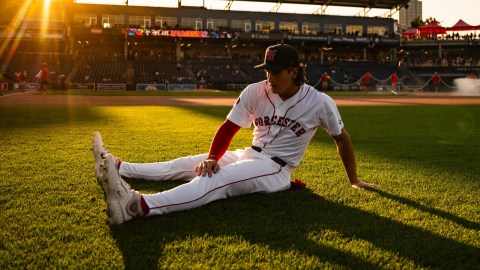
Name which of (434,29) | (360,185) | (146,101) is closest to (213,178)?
(360,185)

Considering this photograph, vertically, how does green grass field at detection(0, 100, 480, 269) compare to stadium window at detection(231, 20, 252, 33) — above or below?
below

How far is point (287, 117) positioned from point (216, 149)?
701 millimetres

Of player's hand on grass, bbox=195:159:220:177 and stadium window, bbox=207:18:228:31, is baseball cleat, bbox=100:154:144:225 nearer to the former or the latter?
player's hand on grass, bbox=195:159:220:177

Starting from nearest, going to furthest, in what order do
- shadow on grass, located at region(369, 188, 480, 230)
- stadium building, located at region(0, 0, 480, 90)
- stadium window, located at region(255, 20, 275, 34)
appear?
shadow on grass, located at region(369, 188, 480, 230)
stadium building, located at region(0, 0, 480, 90)
stadium window, located at region(255, 20, 275, 34)

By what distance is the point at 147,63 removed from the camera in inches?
1988

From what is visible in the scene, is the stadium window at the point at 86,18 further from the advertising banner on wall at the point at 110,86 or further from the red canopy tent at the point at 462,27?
the red canopy tent at the point at 462,27

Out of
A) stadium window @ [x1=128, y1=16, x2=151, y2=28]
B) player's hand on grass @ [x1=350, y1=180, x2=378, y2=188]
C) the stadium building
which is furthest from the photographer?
stadium window @ [x1=128, y1=16, x2=151, y2=28]

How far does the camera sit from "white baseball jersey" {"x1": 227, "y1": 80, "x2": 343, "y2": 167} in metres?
3.82

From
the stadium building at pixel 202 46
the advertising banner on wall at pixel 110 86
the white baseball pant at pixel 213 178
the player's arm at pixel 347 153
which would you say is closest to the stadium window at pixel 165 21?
the stadium building at pixel 202 46

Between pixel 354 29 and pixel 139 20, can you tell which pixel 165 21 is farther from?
pixel 354 29

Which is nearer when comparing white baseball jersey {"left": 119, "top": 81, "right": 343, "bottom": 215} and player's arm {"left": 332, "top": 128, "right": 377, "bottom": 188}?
white baseball jersey {"left": 119, "top": 81, "right": 343, "bottom": 215}

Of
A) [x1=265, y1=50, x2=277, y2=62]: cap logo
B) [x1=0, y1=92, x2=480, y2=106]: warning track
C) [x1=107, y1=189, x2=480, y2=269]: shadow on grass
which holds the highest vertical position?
[x1=0, y1=92, x2=480, y2=106]: warning track

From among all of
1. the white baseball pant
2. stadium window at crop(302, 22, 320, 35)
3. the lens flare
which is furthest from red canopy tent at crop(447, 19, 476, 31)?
the white baseball pant

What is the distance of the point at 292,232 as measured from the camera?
9.21 feet
